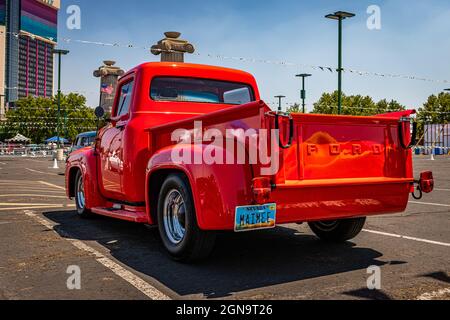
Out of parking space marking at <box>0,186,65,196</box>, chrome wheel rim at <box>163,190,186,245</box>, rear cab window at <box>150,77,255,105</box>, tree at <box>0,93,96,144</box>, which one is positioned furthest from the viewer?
tree at <box>0,93,96,144</box>

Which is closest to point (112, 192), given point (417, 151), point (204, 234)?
point (204, 234)

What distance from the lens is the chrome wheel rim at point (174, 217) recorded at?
4363mm

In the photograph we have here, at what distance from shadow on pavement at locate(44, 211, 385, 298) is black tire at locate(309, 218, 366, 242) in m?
0.12

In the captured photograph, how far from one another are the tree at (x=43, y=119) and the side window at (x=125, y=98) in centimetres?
7968

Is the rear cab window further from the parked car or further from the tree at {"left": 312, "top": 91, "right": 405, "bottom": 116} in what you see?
the tree at {"left": 312, "top": 91, "right": 405, "bottom": 116}

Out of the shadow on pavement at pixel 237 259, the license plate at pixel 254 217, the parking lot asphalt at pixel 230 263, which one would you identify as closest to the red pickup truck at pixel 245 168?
the license plate at pixel 254 217

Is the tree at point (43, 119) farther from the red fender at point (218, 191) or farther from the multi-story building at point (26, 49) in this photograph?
the multi-story building at point (26, 49)

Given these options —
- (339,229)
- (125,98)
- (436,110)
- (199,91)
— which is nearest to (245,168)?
(339,229)

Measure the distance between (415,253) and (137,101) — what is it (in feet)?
11.5

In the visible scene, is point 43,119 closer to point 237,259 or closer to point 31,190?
point 31,190

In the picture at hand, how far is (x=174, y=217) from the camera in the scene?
452cm

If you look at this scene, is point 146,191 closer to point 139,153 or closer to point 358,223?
point 139,153

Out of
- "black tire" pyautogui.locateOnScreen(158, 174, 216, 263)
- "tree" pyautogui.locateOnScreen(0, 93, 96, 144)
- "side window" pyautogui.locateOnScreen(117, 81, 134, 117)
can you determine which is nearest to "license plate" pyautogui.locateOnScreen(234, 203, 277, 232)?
"black tire" pyautogui.locateOnScreen(158, 174, 216, 263)

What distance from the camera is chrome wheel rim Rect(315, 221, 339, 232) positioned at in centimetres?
538
